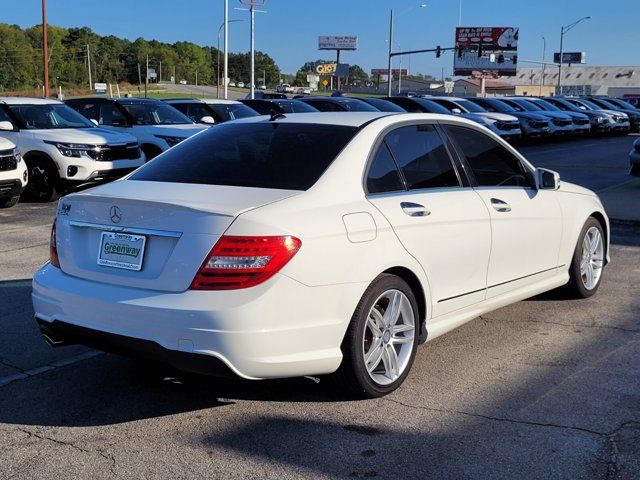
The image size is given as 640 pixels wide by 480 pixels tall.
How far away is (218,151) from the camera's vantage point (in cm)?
480

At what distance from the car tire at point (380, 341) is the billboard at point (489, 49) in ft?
263

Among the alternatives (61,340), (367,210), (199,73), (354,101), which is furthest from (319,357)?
(199,73)

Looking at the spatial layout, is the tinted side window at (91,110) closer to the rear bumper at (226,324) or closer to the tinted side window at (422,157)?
the tinted side window at (422,157)

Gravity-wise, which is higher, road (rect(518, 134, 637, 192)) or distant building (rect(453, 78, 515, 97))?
distant building (rect(453, 78, 515, 97))

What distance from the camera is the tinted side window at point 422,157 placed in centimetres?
473

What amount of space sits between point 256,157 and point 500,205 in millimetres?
1742

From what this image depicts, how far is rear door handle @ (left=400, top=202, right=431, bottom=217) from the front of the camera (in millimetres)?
4439

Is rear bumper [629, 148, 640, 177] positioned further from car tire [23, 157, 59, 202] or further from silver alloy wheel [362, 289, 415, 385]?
silver alloy wheel [362, 289, 415, 385]

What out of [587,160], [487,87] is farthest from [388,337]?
[487,87]

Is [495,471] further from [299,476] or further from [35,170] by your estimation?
[35,170]

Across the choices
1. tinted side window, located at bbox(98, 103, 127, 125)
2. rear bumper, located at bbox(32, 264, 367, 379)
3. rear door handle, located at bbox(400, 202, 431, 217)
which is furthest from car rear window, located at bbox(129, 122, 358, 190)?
tinted side window, located at bbox(98, 103, 127, 125)

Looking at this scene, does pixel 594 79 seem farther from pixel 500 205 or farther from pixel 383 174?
pixel 383 174

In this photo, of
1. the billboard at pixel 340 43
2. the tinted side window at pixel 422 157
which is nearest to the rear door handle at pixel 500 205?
the tinted side window at pixel 422 157

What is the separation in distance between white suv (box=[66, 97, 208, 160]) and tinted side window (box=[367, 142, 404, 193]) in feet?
34.4
